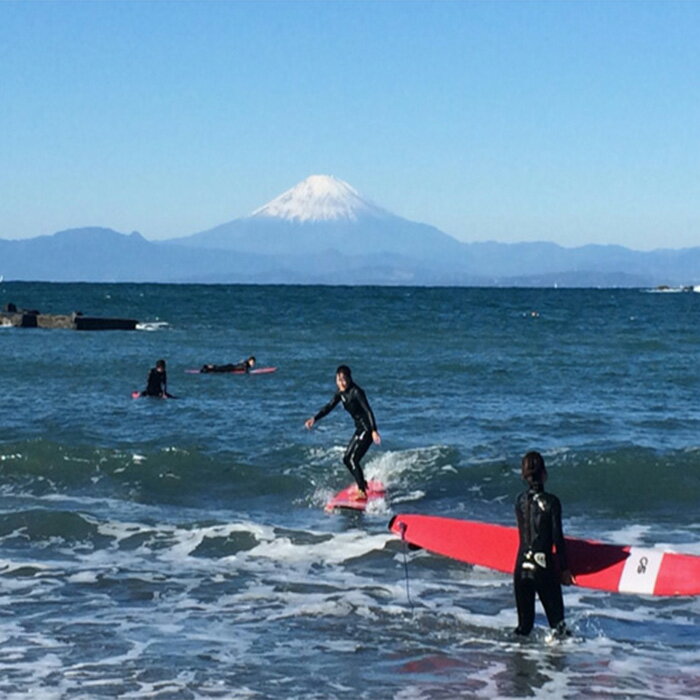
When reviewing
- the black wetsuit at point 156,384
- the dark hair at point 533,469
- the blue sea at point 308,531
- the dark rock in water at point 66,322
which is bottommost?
the blue sea at point 308,531

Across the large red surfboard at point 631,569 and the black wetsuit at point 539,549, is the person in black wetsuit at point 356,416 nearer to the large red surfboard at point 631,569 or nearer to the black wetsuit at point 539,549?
the large red surfboard at point 631,569

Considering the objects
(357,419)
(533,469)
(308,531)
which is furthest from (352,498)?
(533,469)

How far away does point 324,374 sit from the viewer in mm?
39781

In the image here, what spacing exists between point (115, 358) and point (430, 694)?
121 ft

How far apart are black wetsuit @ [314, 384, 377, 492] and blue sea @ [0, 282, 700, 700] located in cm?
73

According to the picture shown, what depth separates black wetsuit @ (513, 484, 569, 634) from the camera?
1076cm

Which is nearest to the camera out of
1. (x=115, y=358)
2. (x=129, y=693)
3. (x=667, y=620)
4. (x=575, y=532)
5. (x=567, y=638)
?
(x=129, y=693)

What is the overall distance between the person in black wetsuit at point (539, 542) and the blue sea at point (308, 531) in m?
0.56

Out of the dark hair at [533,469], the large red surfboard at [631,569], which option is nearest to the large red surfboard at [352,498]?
the large red surfboard at [631,569]

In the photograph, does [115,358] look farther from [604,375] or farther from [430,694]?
[430,694]

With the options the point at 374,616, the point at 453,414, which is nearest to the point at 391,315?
the point at 453,414

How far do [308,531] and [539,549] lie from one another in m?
5.92

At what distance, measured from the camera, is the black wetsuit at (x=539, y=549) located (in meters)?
10.8

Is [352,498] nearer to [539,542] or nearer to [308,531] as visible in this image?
[308,531]
